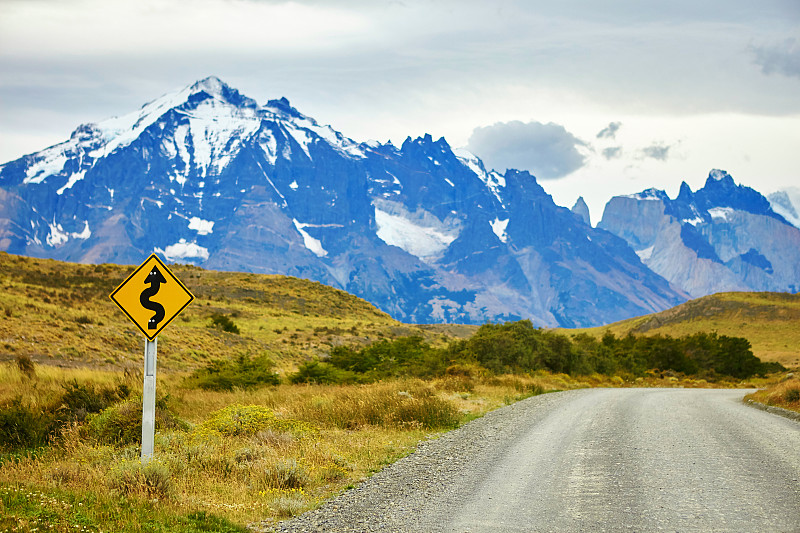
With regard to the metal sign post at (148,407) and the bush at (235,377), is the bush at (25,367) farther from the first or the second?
the metal sign post at (148,407)

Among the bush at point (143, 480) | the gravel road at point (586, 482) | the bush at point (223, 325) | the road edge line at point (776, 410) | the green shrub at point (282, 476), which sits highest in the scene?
the bush at point (223, 325)

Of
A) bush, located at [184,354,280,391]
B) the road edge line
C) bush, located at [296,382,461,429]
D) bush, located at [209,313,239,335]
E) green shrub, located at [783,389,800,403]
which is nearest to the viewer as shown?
bush, located at [296,382,461,429]

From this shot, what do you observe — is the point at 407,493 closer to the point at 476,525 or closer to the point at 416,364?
the point at 476,525

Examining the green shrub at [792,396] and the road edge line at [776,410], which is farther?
the green shrub at [792,396]

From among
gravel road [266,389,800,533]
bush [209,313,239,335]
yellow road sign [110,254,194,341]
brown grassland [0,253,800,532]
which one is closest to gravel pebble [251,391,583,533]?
gravel road [266,389,800,533]

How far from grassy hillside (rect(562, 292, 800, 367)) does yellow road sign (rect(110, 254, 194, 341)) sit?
73.5m

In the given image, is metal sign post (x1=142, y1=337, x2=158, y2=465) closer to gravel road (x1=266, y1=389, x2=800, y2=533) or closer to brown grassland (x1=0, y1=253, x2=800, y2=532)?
brown grassland (x1=0, y1=253, x2=800, y2=532)

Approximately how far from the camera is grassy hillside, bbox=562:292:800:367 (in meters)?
81.8

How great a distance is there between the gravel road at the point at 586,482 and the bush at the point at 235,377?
426 inches

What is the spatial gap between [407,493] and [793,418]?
12.5 metres

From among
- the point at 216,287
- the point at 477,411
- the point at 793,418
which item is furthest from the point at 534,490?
the point at 216,287

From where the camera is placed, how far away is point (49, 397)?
1423 centimetres

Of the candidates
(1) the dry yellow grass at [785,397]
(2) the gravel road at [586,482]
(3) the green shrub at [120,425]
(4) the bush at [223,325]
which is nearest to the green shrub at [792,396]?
(1) the dry yellow grass at [785,397]

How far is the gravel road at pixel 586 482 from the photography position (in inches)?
286
